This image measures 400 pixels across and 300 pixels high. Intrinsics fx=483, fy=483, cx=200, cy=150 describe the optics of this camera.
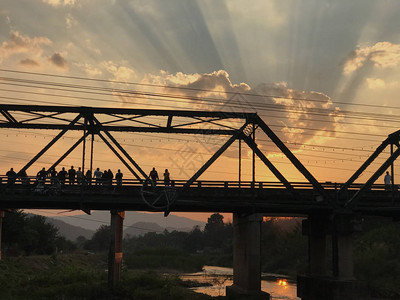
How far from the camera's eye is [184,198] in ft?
104

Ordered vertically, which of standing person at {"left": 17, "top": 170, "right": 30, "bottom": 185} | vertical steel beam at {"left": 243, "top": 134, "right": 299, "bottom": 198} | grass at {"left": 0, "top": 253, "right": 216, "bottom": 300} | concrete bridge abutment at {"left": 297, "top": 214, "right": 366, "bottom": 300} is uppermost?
vertical steel beam at {"left": 243, "top": 134, "right": 299, "bottom": 198}

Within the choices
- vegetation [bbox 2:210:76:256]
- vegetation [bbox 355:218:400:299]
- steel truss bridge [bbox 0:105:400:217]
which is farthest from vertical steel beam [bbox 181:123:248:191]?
vegetation [bbox 2:210:76:256]

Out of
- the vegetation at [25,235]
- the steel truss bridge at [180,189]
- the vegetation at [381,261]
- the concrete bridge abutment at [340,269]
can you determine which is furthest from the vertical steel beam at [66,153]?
the vegetation at [25,235]

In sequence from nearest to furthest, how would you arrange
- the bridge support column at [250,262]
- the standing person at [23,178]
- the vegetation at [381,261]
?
the standing person at [23,178]
the bridge support column at [250,262]
the vegetation at [381,261]

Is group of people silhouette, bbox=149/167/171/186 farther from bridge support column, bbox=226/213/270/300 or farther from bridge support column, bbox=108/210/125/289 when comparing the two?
bridge support column, bbox=226/213/270/300

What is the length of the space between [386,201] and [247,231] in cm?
1051

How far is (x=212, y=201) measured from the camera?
3250 centimetres

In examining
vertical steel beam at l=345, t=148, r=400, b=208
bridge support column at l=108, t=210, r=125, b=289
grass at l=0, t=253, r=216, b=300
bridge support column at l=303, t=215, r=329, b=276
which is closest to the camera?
vertical steel beam at l=345, t=148, r=400, b=208

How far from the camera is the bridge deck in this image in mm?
30516

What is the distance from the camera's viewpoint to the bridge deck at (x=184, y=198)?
30.5 m

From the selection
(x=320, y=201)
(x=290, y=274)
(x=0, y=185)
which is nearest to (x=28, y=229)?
(x=290, y=274)

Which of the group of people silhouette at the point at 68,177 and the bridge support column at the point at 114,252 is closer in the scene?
the group of people silhouette at the point at 68,177

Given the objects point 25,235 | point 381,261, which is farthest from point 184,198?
point 25,235

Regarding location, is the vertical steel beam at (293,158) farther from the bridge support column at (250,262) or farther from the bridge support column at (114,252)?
the bridge support column at (114,252)
